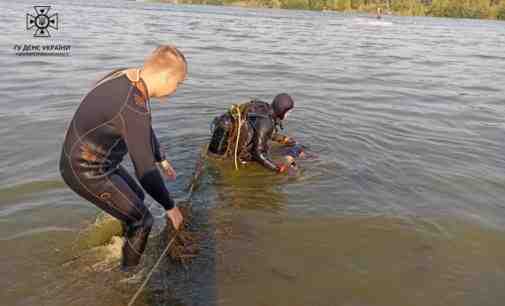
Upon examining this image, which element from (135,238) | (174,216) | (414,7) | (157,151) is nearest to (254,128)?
(157,151)

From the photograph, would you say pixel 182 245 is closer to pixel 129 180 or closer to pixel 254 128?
pixel 129 180

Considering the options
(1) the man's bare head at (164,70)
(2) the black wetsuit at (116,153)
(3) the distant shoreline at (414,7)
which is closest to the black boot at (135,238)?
(2) the black wetsuit at (116,153)

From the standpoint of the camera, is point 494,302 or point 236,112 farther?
point 236,112

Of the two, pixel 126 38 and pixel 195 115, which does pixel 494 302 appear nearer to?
pixel 195 115

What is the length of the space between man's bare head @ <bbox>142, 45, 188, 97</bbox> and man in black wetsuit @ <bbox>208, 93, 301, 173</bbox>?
3.31 m

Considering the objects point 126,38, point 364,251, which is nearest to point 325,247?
point 364,251

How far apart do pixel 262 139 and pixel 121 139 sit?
10.8 ft

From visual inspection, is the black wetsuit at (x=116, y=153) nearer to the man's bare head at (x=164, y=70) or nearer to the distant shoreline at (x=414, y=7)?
the man's bare head at (x=164, y=70)

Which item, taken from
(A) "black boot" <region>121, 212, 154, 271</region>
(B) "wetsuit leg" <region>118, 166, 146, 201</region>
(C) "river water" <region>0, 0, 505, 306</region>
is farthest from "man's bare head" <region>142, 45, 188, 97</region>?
(C) "river water" <region>0, 0, 505, 306</region>

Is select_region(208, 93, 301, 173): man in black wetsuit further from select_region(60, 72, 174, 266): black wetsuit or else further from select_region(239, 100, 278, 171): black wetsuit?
select_region(60, 72, 174, 266): black wetsuit

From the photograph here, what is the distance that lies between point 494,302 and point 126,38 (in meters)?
23.1

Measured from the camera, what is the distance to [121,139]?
3686 mm

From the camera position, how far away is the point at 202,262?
479 centimetres

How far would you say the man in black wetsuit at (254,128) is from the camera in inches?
263
